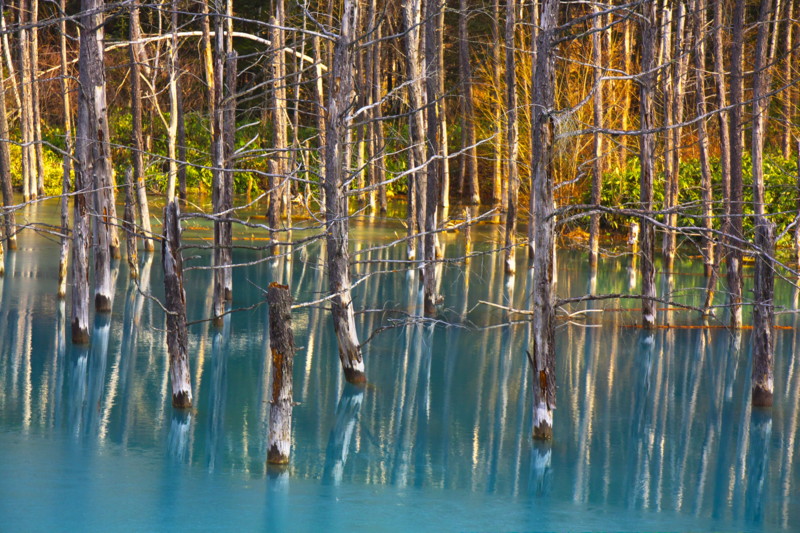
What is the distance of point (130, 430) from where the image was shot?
32.8 feet

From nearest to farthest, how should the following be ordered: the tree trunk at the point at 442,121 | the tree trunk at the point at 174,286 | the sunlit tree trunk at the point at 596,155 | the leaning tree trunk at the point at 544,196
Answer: the leaning tree trunk at the point at 544,196 < the tree trunk at the point at 174,286 < the sunlit tree trunk at the point at 596,155 < the tree trunk at the point at 442,121

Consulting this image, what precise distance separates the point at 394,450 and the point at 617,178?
1805 centimetres

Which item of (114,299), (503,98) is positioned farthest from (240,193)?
(114,299)

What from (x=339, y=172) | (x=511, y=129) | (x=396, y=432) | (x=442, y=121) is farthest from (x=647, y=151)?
(x=442, y=121)

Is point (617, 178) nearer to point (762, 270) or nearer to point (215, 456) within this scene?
point (762, 270)

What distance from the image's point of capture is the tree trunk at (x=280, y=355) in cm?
829

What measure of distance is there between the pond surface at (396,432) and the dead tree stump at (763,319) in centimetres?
29

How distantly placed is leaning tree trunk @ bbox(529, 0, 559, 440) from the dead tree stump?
2.28 m

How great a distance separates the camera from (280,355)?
8.31 meters

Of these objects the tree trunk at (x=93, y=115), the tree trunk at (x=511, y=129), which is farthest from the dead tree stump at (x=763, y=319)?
the tree trunk at (x=511, y=129)

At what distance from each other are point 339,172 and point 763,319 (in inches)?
192

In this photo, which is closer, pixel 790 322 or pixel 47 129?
pixel 790 322

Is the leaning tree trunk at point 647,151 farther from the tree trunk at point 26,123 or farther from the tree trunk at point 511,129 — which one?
the tree trunk at point 26,123

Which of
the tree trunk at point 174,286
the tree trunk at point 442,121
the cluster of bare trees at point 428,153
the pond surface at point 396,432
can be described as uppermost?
the tree trunk at point 442,121
